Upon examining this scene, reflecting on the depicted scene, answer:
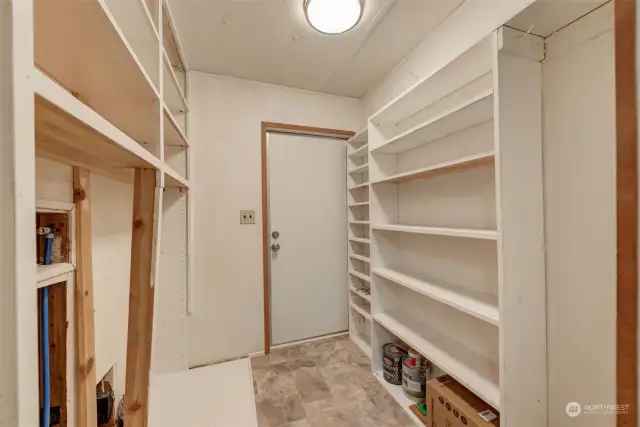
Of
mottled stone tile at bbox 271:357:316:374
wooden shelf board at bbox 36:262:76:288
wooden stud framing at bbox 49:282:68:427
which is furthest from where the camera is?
mottled stone tile at bbox 271:357:316:374

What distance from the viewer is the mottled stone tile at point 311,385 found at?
1.70 meters

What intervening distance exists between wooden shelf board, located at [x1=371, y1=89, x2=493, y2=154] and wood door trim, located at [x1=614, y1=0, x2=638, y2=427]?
0.69m

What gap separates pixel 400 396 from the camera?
1.65 metres

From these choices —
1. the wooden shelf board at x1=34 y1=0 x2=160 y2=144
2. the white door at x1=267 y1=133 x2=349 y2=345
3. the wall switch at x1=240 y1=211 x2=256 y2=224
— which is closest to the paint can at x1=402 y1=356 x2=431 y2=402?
the white door at x1=267 y1=133 x2=349 y2=345

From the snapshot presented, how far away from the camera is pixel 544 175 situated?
1.17 m

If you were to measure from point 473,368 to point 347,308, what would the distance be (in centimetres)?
138

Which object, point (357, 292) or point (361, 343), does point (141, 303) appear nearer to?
point (357, 292)

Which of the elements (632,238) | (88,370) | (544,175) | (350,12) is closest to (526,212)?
(544,175)

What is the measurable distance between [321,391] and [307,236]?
48.6 inches

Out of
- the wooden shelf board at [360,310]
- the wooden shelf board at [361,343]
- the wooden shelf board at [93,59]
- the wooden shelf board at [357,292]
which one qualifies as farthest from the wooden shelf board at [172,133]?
the wooden shelf board at [361,343]

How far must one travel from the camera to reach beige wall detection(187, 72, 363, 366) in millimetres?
2084

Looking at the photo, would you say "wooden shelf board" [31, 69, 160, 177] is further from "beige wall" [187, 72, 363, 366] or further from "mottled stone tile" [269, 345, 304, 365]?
"mottled stone tile" [269, 345, 304, 365]

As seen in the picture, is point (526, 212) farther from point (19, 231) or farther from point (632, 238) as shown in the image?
point (19, 231)

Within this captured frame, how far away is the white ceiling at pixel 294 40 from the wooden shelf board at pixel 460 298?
1.63 metres
